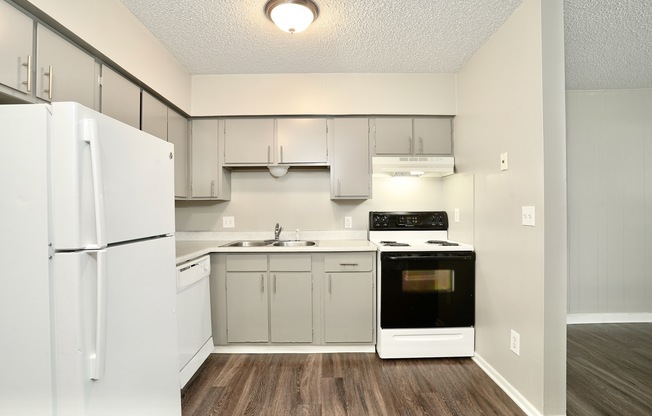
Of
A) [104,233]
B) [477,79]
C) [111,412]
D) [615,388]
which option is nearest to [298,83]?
[477,79]

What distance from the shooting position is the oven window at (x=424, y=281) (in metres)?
2.29

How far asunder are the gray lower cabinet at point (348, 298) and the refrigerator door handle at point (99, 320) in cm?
162

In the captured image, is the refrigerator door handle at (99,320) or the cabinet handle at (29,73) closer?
the refrigerator door handle at (99,320)

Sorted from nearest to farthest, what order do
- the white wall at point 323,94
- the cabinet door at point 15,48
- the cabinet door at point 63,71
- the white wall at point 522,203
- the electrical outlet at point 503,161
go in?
the cabinet door at point 15,48 → the cabinet door at point 63,71 → the white wall at point 522,203 → the electrical outlet at point 503,161 → the white wall at point 323,94

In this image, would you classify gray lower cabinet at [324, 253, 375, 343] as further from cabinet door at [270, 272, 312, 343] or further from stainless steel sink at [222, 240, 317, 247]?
stainless steel sink at [222, 240, 317, 247]

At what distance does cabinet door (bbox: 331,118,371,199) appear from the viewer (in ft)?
8.84

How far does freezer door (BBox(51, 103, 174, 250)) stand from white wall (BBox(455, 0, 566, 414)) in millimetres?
2058

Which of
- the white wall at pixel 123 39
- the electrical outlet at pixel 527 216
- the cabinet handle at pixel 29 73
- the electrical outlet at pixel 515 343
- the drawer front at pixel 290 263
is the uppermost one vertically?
the white wall at pixel 123 39

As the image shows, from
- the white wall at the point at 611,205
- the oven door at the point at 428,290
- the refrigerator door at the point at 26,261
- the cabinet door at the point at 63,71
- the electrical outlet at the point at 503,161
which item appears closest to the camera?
the refrigerator door at the point at 26,261

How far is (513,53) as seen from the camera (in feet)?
5.91

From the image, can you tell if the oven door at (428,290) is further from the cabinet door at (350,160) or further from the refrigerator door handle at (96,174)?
the refrigerator door handle at (96,174)

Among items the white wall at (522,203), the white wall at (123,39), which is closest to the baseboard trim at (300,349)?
the white wall at (522,203)

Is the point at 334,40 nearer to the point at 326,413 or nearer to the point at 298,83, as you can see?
the point at 298,83

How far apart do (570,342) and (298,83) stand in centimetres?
347
